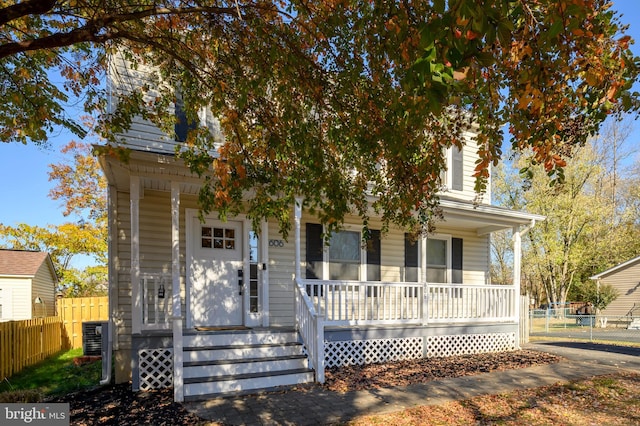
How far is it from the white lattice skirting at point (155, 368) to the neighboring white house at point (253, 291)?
2cm

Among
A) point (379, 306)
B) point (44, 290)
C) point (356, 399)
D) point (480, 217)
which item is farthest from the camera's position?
point (44, 290)

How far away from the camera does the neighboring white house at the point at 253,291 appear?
21.4 feet

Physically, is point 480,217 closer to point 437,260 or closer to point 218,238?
point 437,260

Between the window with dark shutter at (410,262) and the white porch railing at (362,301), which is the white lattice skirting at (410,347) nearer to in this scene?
the white porch railing at (362,301)

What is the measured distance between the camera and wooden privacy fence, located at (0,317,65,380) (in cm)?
873

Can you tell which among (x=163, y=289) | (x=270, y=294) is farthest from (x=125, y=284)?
(x=270, y=294)

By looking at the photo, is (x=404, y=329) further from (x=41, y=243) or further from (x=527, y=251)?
(x=41, y=243)

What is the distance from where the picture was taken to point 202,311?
25.8 ft

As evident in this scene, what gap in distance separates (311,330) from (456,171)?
24.7 ft

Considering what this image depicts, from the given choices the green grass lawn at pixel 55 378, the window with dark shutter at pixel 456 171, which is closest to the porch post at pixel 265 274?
the green grass lawn at pixel 55 378

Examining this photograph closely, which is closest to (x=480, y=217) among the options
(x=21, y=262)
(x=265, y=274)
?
(x=265, y=274)

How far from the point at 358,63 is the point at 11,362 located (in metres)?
9.76

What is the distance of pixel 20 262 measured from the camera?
61.4 ft

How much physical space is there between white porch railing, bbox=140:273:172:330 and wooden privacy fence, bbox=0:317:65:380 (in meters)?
3.66
